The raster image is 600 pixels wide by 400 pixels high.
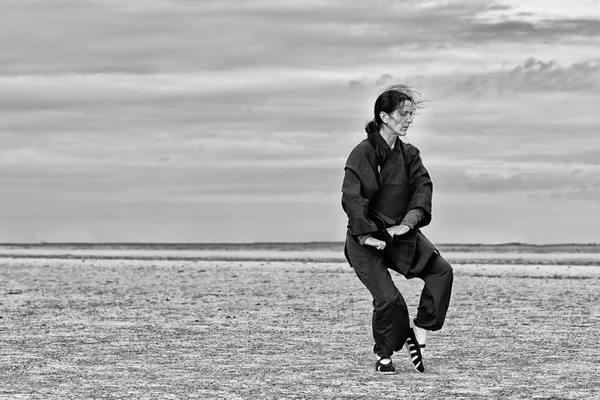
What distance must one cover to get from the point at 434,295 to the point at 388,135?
4.91 feet

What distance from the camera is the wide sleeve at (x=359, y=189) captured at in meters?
9.65

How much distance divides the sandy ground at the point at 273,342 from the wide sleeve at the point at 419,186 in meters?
1.48

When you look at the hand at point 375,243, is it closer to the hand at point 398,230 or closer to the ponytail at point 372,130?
the hand at point 398,230

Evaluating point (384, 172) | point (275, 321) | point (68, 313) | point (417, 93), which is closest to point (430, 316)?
point (384, 172)

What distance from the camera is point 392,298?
32.5 ft

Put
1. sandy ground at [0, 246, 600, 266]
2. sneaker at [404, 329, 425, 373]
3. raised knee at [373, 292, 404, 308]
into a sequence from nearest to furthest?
raised knee at [373, 292, 404, 308] → sneaker at [404, 329, 425, 373] → sandy ground at [0, 246, 600, 266]

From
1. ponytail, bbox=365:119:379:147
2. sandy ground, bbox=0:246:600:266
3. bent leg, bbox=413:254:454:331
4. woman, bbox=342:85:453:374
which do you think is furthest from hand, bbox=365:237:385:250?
sandy ground, bbox=0:246:600:266

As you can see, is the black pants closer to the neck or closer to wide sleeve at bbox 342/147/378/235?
wide sleeve at bbox 342/147/378/235

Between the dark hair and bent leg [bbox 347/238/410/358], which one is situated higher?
the dark hair

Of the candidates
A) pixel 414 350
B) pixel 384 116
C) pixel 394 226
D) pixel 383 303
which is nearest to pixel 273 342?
pixel 414 350

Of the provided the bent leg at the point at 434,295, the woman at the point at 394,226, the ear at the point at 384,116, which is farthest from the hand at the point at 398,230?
the ear at the point at 384,116

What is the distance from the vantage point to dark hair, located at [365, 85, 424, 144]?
9828 millimetres

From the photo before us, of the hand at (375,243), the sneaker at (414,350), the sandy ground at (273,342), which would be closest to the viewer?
the sandy ground at (273,342)

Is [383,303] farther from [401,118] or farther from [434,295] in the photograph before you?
[401,118]
